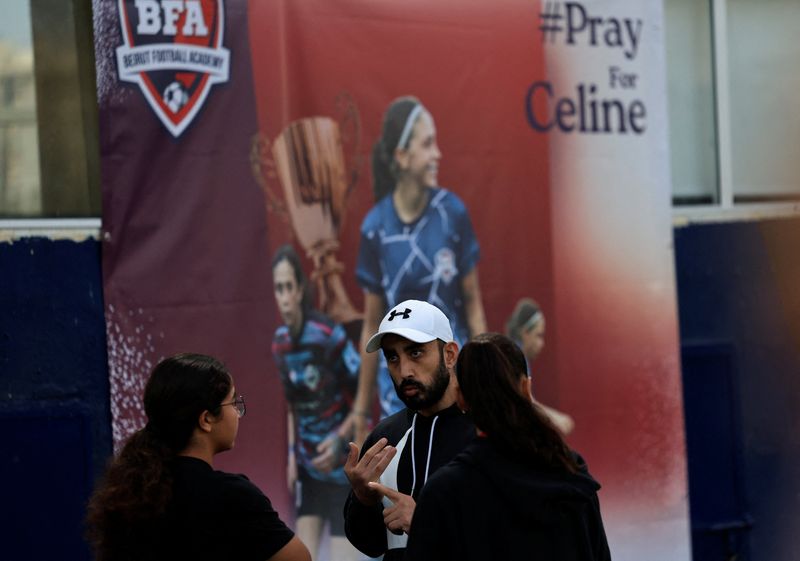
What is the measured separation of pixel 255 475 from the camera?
21.7ft

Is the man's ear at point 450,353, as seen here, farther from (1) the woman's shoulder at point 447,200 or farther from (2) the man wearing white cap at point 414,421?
(1) the woman's shoulder at point 447,200

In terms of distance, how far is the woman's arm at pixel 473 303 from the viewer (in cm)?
730

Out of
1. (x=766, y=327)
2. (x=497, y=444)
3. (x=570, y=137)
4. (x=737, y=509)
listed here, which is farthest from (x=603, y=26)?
(x=497, y=444)

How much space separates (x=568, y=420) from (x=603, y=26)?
253 centimetres

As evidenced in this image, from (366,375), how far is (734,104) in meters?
3.50

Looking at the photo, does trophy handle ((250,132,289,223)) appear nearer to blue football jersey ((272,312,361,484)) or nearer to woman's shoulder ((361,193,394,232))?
woman's shoulder ((361,193,394,232))

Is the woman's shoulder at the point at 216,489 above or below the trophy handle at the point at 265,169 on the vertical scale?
below

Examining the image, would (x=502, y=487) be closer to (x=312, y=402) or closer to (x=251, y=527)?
(x=251, y=527)

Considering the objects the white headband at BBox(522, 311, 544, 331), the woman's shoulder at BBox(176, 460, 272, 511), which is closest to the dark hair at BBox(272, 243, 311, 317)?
the white headband at BBox(522, 311, 544, 331)

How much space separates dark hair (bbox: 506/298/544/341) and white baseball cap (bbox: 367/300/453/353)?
10.5ft

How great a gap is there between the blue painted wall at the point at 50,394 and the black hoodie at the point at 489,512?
3405mm

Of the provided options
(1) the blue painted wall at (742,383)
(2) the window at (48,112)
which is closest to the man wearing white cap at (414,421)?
(2) the window at (48,112)

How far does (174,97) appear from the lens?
643 centimetres

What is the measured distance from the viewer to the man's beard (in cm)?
412
